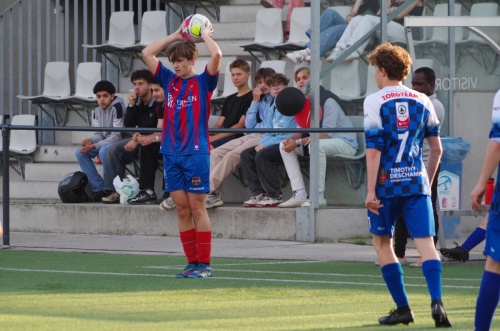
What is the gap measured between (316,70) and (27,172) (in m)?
5.93

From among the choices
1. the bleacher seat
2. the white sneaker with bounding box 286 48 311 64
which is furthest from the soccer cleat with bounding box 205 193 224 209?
the white sneaker with bounding box 286 48 311 64

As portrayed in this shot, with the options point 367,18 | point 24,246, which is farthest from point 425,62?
point 24,246

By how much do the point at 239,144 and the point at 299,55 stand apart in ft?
6.65

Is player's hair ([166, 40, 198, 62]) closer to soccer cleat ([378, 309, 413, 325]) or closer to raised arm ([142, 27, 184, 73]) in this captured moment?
raised arm ([142, 27, 184, 73])

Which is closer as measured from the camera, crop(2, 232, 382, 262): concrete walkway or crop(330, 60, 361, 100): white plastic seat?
crop(2, 232, 382, 262): concrete walkway

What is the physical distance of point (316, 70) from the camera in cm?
1445

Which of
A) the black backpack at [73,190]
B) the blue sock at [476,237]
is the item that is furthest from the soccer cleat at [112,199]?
the blue sock at [476,237]

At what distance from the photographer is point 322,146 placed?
47.5ft

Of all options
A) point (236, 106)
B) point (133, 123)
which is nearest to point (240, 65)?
point (236, 106)

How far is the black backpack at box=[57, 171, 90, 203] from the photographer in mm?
16297

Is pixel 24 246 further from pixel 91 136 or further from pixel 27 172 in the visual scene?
pixel 27 172

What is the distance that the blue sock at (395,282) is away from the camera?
307 inches

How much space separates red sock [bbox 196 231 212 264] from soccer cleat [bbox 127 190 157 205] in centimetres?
507

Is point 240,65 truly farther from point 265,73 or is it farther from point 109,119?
point 109,119
